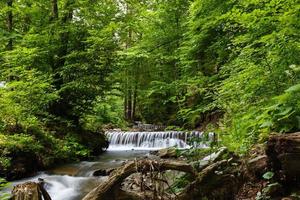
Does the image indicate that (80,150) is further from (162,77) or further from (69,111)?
(162,77)

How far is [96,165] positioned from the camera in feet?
33.1

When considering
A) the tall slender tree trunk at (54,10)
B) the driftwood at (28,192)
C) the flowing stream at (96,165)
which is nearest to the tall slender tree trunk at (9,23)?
the tall slender tree trunk at (54,10)

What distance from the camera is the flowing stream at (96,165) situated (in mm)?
7426

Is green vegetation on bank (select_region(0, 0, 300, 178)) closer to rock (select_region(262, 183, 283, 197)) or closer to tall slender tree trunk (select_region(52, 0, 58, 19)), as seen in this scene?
tall slender tree trunk (select_region(52, 0, 58, 19))

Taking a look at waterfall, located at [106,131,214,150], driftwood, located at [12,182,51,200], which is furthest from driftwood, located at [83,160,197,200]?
waterfall, located at [106,131,214,150]

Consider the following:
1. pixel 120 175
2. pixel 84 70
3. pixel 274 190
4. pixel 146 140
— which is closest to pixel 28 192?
pixel 120 175

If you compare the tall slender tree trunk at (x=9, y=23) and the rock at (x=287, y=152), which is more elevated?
the tall slender tree trunk at (x=9, y=23)

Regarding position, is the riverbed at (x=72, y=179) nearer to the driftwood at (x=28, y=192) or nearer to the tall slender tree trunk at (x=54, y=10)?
the driftwood at (x=28, y=192)

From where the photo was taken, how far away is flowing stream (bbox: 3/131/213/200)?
743 centimetres

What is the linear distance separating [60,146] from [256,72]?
24.3 feet

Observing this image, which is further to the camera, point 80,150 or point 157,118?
point 157,118

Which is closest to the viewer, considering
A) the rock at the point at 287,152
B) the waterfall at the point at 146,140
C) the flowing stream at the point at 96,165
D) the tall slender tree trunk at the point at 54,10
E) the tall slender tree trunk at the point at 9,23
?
the rock at the point at 287,152

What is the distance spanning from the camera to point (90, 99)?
12586 mm

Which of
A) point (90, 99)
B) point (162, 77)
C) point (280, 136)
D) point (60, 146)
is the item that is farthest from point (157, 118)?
point (280, 136)
